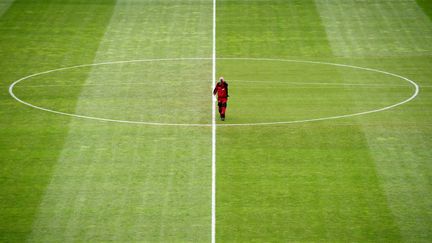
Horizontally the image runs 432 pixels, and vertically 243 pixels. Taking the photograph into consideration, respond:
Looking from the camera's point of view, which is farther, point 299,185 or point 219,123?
point 219,123

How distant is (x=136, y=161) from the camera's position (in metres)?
25.6

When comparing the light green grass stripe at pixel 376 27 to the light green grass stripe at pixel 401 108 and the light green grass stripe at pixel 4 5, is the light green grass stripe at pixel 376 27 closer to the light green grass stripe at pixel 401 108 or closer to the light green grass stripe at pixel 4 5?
the light green grass stripe at pixel 401 108

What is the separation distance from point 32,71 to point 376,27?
16.7m

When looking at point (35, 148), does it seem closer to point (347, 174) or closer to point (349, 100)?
point (347, 174)

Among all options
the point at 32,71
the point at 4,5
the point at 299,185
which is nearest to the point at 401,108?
the point at 299,185

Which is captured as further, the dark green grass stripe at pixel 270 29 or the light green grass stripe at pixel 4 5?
the light green grass stripe at pixel 4 5

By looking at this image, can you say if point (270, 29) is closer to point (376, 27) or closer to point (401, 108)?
point (376, 27)

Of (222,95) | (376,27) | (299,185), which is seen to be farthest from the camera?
(376,27)

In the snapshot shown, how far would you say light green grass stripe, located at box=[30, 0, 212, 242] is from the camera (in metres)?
21.5

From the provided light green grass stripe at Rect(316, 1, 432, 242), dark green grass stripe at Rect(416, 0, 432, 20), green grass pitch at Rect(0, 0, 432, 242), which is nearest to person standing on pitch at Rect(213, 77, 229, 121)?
green grass pitch at Rect(0, 0, 432, 242)

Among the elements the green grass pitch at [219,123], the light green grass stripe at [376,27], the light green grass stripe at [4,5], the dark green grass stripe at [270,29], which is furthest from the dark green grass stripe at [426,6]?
the light green grass stripe at [4,5]

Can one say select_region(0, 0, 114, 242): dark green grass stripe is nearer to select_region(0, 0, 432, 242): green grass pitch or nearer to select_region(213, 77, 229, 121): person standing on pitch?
select_region(0, 0, 432, 242): green grass pitch

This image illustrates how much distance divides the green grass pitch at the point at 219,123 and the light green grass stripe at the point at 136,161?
0.21 feet

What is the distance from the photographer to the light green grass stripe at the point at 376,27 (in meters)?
38.3
